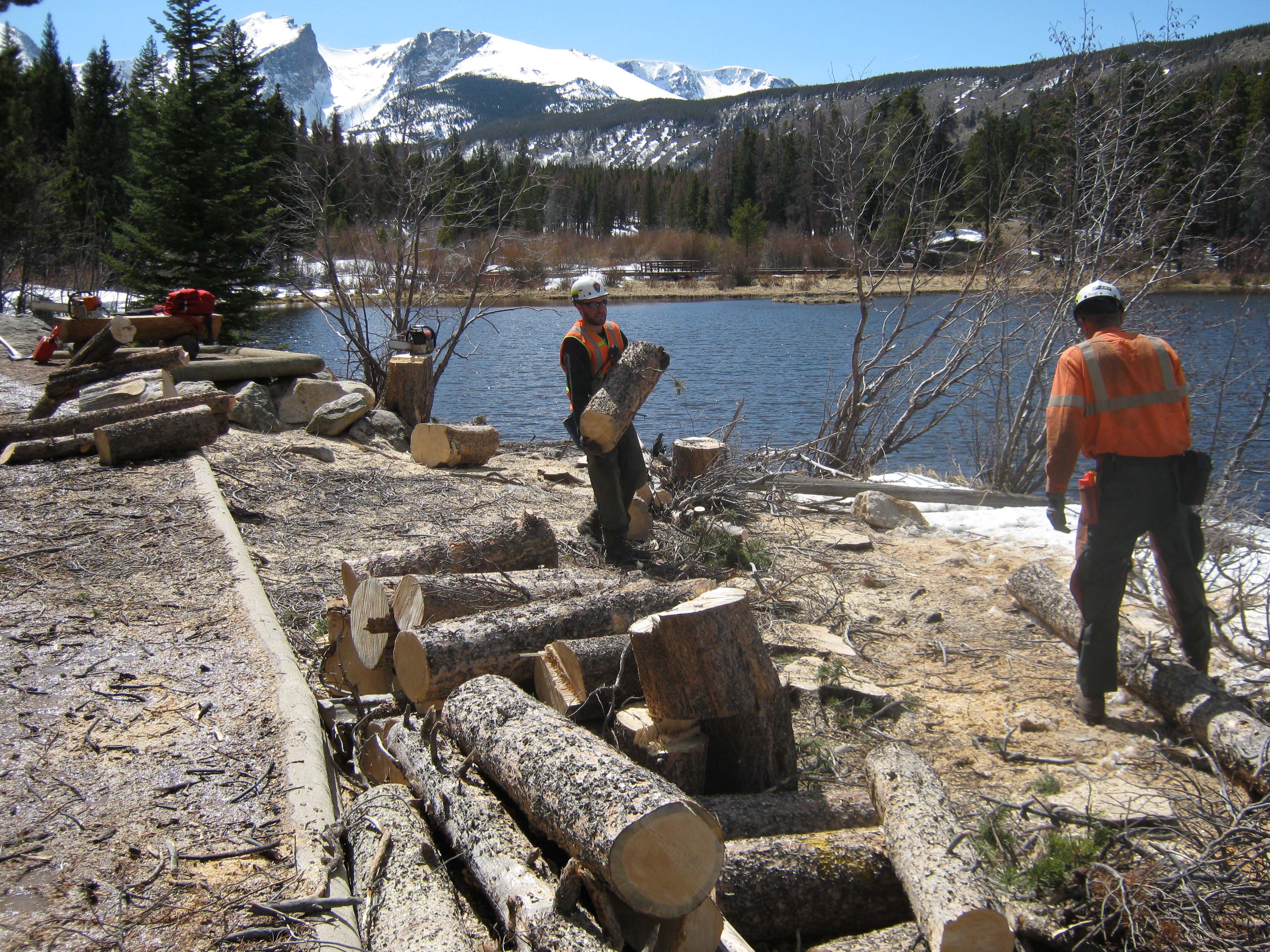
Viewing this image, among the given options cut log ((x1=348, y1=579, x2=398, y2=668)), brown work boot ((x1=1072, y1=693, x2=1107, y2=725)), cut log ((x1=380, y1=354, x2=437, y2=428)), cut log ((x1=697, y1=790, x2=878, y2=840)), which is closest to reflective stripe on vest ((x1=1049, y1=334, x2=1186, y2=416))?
brown work boot ((x1=1072, y1=693, x2=1107, y2=725))

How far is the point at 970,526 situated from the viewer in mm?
7480

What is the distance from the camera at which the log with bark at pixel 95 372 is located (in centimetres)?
880

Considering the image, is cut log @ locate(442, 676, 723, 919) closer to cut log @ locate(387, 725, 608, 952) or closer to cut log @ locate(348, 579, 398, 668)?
cut log @ locate(387, 725, 608, 952)

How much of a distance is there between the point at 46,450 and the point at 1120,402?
746cm

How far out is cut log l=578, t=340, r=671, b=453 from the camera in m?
5.42

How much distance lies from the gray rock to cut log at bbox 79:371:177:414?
920 mm

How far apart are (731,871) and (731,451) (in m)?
5.59

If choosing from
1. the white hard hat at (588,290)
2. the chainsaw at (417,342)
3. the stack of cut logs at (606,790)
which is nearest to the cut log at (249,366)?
the chainsaw at (417,342)

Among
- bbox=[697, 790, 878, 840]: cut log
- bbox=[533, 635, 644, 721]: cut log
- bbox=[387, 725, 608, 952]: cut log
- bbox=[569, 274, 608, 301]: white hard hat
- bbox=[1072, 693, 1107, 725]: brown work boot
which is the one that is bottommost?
bbox=[1072, 693, 1107, 725]: brown work boot

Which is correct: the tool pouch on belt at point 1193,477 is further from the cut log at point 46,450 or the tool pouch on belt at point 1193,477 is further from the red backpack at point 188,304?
the red backpack at point 188,304

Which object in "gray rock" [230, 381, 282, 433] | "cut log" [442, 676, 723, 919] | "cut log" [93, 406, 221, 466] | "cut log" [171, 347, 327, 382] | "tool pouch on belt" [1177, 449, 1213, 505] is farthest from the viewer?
"cut log" [171, 347, 327, 382]

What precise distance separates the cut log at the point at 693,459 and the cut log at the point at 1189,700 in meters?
2.91

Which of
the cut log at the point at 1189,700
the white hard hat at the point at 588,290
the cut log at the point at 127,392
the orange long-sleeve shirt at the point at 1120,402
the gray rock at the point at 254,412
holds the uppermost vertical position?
the white hard hat at the point at 588,290

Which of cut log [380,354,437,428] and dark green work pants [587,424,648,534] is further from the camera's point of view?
cut log [380,354,437,428]
